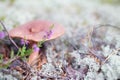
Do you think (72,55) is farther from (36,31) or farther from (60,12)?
(60,12)

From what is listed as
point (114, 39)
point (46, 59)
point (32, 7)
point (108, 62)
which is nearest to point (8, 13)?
point (32, 7)

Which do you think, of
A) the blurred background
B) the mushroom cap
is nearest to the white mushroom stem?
the mushroom cap

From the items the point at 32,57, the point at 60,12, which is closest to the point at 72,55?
the point at 32,57

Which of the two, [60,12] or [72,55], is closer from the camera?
[72,55]

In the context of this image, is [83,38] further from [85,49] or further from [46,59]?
[46,59]

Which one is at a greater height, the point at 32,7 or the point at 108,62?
the point at 32,7

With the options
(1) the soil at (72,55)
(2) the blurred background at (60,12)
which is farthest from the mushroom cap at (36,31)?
(2) the blurred background at (60,12)

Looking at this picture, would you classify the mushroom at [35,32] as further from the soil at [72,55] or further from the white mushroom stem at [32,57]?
the soil at [72,55]

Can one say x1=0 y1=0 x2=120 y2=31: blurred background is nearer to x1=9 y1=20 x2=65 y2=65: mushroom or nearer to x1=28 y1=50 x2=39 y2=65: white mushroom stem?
x1=9 y1=20 x2=65 y2=65: mushroom
